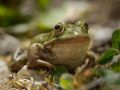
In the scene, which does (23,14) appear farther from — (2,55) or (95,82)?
(95,82)

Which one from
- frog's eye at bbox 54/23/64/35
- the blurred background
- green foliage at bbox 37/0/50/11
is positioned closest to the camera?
frog's eye at bbox 54/23/64/35

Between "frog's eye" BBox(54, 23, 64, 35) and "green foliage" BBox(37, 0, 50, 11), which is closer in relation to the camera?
"frog's eye" BBox(54, 23, 64, 35)

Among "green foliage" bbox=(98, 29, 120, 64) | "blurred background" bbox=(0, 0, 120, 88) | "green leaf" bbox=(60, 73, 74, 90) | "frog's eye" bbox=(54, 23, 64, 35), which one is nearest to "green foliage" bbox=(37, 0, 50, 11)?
"blurred background" bbox=(0, 0, 120, 88)

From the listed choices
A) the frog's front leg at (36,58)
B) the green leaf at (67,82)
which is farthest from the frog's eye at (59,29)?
the green leaf at (67,82)

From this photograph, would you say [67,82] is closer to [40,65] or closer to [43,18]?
[40,65]

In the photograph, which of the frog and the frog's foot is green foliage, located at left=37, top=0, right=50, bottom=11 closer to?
the frog

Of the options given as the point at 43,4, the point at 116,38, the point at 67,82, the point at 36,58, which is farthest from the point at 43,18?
the point at 67,82

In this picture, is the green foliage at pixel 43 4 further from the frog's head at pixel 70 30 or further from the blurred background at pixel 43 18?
the frog's head at pixel 70 30
